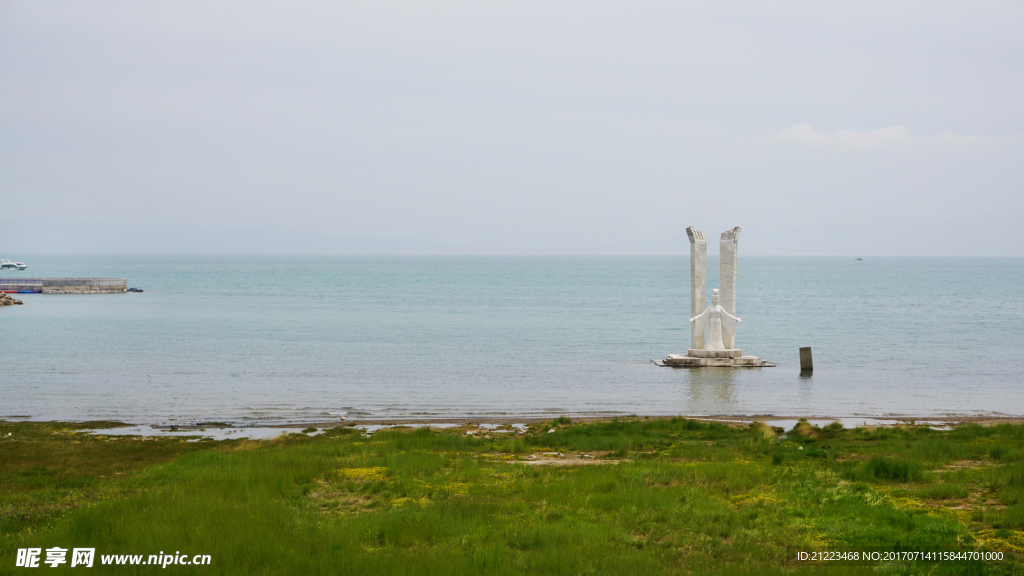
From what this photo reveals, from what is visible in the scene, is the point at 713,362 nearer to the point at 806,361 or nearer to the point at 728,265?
the point at 806,361

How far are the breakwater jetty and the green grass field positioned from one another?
88482 mm

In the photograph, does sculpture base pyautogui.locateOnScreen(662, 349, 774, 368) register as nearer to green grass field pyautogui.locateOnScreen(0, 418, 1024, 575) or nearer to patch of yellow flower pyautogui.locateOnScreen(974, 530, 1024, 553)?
green grass field pyautogui.locateOnScreen(0, 418, 1024, 575)

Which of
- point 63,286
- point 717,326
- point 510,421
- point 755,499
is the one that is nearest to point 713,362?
point 717,326

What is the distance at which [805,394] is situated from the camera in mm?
27359

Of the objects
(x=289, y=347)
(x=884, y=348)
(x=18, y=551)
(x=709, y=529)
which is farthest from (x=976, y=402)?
(x=289, y=347)

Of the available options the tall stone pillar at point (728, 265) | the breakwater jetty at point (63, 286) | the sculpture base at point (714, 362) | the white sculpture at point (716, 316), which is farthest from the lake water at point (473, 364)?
the breakwater jetty at point (63, 286)

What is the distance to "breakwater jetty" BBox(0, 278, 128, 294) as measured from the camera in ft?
305

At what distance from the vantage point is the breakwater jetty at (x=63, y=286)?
92875mm

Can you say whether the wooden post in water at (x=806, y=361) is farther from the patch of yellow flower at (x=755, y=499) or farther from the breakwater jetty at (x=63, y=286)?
the breakwater jetty at (x=63, y=286)

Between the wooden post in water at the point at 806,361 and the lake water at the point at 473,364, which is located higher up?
the wooden post in water at the point at 806,361

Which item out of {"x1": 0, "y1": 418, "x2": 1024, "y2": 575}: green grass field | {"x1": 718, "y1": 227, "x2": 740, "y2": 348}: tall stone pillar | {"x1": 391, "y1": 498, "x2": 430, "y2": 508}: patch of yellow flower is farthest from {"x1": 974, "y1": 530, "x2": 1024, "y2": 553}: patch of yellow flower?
{"x1": 718, "y1": 227, "x2": 740, "y2": 348}: tall stone pillar

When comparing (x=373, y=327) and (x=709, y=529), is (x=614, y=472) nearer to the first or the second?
(x=709, y=529)

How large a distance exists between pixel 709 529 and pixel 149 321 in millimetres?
56913

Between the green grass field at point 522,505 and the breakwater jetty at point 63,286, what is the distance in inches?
3484
